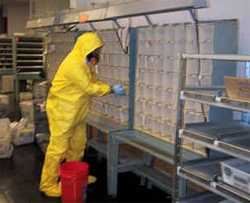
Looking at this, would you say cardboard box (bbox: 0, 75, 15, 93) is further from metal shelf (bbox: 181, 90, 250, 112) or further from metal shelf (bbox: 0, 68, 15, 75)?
metal shelf (bbox: 181, 90, 250, 112)

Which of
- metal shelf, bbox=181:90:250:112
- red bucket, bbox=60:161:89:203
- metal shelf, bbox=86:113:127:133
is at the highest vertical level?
metal shelf, bbox=181:90:250:112

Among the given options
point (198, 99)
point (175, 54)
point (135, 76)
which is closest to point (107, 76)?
point (135, 76)

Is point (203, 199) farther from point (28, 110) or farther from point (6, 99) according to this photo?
point (6, 99)

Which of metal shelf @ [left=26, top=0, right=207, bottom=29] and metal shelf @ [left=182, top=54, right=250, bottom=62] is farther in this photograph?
metal shelf @ [left=26, top=0, right=207, bottom=29]

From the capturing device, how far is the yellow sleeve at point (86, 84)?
3275 millimetres

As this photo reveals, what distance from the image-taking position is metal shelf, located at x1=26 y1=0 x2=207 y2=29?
2.42 m

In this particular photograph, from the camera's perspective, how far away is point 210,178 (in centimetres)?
212

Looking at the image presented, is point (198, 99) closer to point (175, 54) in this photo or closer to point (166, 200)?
point (175, 54)

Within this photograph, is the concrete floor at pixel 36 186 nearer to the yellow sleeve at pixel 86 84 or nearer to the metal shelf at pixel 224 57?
the yellow sleeve at pixel 86 84

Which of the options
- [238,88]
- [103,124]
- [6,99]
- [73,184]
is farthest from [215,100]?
[6,99]

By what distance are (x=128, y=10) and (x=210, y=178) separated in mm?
1535

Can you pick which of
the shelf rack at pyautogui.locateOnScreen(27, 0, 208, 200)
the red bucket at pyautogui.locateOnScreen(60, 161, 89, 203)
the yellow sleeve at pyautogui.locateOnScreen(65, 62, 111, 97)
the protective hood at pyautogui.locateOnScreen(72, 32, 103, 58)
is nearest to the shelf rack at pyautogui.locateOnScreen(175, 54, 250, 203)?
the shelf rack at pyautogui.locateOnScreen(27, 0, 208, 200)

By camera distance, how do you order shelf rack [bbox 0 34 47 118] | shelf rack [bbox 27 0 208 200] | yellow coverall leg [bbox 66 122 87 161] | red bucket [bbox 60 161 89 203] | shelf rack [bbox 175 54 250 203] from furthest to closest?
1. shelf rack [bbox 0 34 47 118]
2. yellow coverall leg [bbox 66 122 87 161]
3. red bucket [bbox 60 161 89 203]
4. shelf rack [bbox 27 0 208 200]
5. shelf rack [bbox 175 54 250 203]

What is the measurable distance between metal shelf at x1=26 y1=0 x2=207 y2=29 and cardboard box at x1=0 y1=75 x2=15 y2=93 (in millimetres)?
2631
